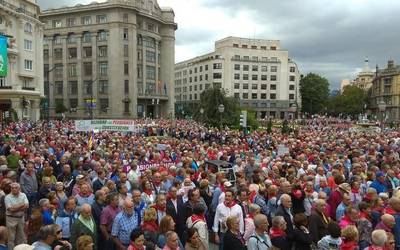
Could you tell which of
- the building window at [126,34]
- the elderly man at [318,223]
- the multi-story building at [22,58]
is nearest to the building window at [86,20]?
the building window at [126,34]

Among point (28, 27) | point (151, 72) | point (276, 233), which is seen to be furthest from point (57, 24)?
point (276, 233)

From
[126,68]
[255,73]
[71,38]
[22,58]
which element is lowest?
[22,58]

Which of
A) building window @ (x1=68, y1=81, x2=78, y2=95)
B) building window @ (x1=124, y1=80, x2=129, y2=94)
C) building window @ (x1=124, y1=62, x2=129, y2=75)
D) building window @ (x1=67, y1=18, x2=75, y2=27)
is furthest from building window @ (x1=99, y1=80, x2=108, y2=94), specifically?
building window @ (x1=67, y1=18, x2=75, y2=27)

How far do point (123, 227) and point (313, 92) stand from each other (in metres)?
121

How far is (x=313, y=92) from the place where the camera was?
403 feet

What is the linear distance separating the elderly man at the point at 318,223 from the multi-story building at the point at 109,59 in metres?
79.7

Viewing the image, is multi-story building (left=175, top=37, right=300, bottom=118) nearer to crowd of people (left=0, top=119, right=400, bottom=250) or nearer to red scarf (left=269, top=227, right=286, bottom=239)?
crowd of people (left=0, top=119, right=400, bottom=250)

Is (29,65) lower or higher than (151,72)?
lower

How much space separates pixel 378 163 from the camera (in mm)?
15828

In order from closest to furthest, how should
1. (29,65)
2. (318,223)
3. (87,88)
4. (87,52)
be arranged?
(318,223), (29,65), (87,52), (87,88)

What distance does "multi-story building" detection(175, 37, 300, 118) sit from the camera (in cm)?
12006

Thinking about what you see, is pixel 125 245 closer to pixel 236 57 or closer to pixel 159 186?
pixel 159 186

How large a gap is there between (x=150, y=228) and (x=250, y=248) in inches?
69.4

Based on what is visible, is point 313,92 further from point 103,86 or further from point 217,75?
point 103,86
